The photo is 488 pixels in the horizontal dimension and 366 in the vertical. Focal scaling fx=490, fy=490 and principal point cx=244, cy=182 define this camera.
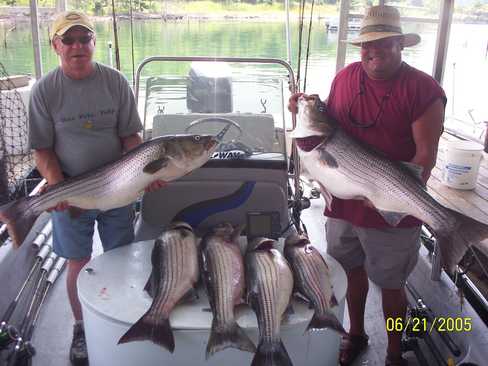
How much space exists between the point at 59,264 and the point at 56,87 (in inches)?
72.6

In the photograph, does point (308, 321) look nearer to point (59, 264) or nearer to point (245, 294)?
point (245, 294)

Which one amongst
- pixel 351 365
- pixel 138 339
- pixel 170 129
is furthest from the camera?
pixel 170 129

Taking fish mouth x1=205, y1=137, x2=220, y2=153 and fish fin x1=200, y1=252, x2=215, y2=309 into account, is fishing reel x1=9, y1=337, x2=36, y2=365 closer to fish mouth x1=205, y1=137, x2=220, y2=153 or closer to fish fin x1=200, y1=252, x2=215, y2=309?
fish fin x1=200, y1=252, x2=215, y2=309

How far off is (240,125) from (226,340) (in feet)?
5.85

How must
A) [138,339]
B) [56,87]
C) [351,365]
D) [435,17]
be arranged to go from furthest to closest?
[435,17], [351,365], [56,87], [138,339]

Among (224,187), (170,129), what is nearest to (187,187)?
(224,187)

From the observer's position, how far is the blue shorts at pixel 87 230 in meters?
2.68

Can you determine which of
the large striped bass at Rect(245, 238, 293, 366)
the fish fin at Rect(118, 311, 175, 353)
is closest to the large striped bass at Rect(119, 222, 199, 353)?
Result: the fish fin at Rect(118, 311, 175, 353)

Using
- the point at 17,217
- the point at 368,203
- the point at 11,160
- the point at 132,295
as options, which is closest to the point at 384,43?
the point at 368,203

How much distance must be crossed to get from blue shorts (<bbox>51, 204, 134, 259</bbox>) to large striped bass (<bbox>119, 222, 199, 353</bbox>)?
51 centimetres

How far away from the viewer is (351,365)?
9.16 feet

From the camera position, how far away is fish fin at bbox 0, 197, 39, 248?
93.2 inches

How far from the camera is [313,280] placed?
219cm
